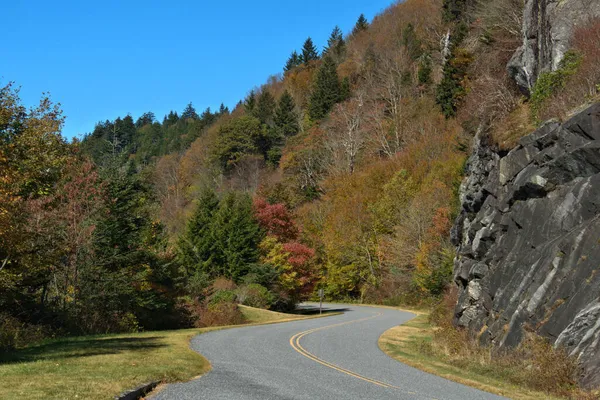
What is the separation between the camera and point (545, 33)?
2695cm

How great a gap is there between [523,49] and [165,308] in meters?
25.1

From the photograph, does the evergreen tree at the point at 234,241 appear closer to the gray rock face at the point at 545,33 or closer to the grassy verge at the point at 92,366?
the grassy verge at the point at 92,366

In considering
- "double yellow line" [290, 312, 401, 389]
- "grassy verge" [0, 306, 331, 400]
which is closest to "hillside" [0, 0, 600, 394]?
"grassy verge" [0, 306, 331, 400]

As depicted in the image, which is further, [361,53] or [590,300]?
[361,53]

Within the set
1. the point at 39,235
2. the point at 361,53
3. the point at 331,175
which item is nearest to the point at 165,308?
the point at 39,235

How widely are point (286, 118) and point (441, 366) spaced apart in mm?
83854

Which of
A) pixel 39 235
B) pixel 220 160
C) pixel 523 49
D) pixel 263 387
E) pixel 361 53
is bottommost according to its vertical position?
pixel 263 387

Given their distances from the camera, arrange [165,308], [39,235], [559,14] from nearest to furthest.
Answer: [39,235] → [559,14] → [165,308]

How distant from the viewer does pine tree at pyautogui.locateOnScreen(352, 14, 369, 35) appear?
4743 inches

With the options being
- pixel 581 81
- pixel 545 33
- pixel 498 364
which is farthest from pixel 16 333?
pixel 545 33

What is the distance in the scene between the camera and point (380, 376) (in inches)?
618

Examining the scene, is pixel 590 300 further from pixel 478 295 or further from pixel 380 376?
pixel 478 295

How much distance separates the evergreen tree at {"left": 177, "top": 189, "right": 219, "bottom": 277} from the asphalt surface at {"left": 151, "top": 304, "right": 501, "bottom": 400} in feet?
87.8

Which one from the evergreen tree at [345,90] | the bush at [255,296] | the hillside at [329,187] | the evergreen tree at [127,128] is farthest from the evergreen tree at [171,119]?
the bush at [255,296]
